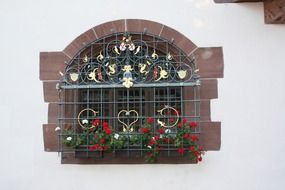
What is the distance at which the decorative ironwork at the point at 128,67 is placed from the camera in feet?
12.8

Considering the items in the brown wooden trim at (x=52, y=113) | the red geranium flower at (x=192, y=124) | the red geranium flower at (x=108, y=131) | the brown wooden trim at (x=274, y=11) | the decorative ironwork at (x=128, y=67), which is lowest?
the red geranium flower at (x=108, y=131)

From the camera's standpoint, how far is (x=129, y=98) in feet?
13.1

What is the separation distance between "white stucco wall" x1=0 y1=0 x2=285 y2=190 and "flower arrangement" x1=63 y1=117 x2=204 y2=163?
25 centimetres

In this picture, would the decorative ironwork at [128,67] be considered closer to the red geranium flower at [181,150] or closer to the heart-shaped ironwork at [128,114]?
the heart-shaped ironwork at [128,114]

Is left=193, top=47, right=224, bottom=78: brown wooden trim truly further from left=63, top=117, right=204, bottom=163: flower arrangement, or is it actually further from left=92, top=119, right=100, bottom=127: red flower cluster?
left=92, top=119, right=100, bottom=127: red flower cluster

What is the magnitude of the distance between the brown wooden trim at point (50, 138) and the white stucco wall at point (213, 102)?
2.8 inches

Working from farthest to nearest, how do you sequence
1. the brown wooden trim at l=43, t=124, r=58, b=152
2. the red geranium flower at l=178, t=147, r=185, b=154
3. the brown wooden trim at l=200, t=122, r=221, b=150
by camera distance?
1. the brown wooden trim at l=43, t=124, r=58, b=152
2. the brown wooden trim at l=200, t=122, r=221, b=150
3. the red geranium flower at l=178, t=147, r=185, b=154

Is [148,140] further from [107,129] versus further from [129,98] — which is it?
[129,98]

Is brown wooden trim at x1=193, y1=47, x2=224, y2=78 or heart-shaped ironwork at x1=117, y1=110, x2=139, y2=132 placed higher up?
brown wooden trim at x1=193, y1=47, x2=224, y2=78

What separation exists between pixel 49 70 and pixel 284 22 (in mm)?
2575

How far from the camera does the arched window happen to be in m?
3.78

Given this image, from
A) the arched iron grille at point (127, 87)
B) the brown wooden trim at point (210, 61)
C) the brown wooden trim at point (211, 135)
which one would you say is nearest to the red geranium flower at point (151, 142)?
the arched iron grille at point (127, 87)

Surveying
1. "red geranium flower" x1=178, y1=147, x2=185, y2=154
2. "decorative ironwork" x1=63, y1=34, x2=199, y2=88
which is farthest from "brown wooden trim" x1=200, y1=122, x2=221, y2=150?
"decorative ironwork" x1=63, y1=34, x2=199, y2=88

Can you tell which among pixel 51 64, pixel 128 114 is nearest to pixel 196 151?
pixel 128 114
